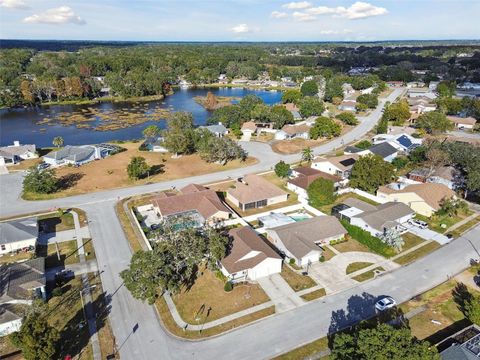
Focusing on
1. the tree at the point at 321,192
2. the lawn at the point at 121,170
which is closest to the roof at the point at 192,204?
the tree at the point at 321,192

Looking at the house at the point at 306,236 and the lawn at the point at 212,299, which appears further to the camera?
the house at the point at 306,236

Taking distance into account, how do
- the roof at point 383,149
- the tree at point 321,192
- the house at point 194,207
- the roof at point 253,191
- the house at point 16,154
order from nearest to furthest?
1. the house at point 194,207
2. the tree at point 321,192
3. the roof at point 253,191
4. the house at point 16,154
5. the roof at point 383,149

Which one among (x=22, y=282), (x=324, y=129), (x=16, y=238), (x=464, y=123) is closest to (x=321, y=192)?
(x=22, y=282)

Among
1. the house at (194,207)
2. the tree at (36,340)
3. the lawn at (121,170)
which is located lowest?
the lawn at (121,170)

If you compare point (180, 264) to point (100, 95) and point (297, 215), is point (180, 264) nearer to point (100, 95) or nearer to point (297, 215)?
point (297, 215)

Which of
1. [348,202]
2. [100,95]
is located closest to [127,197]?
[348,202]

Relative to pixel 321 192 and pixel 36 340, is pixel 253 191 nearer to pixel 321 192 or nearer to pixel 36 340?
pixel 321 192

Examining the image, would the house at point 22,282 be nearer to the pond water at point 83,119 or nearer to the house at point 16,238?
the house at point 16,238
